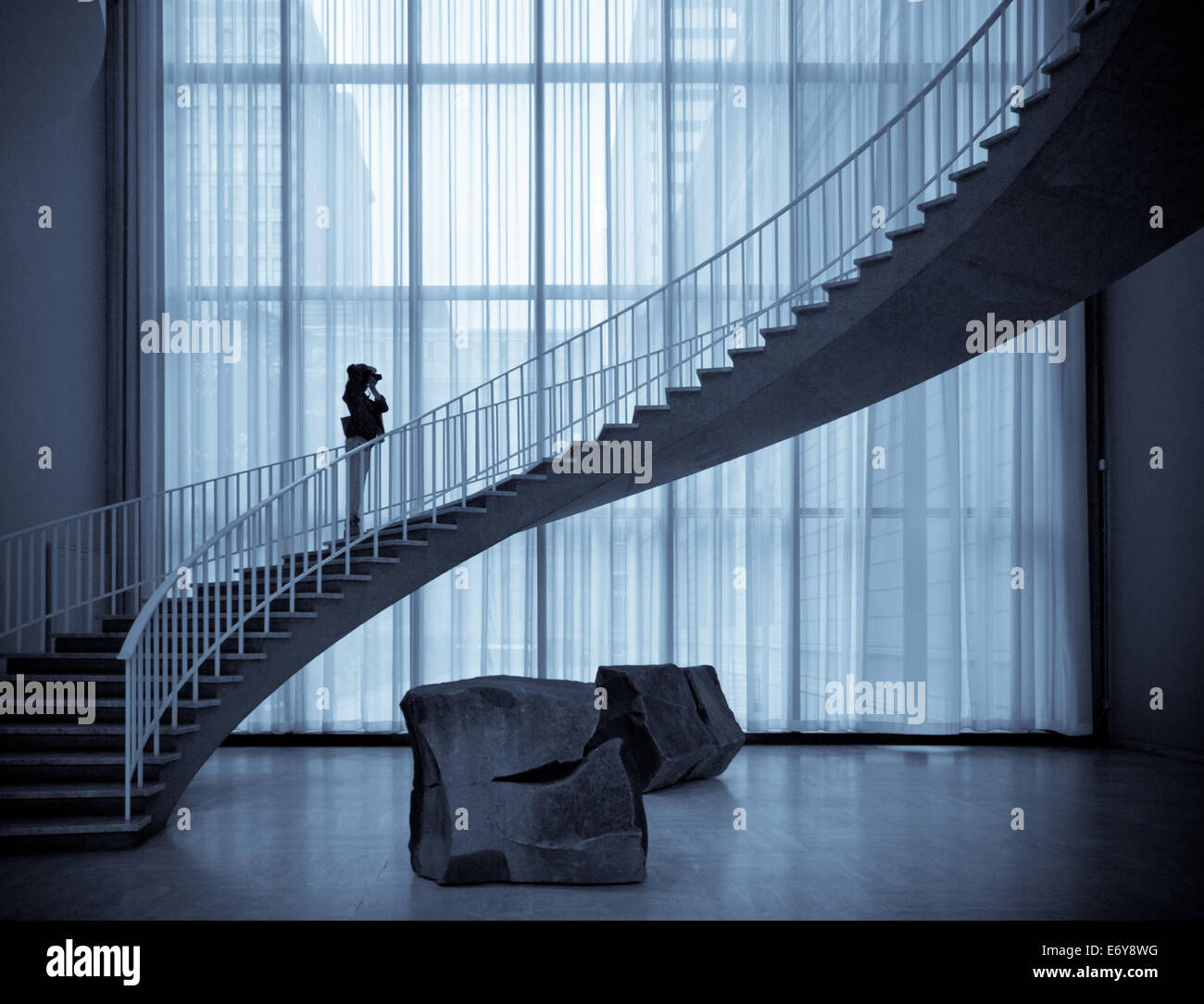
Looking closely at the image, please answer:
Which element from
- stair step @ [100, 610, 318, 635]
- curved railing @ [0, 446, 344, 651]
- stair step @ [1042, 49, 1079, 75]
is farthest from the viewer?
curved railing @ [0, 446, 344, 651]

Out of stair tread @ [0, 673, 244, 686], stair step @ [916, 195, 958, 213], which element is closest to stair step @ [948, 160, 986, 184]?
stair step @ [916, 195, 958, 213]

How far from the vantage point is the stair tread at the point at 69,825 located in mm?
5355

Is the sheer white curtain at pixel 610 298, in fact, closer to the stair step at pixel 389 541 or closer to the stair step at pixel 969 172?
the stair step at pixel 389 541

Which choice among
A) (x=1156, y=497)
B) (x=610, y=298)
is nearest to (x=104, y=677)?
(x=610, y=298)

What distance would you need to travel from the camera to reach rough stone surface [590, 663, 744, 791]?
6.98 meters

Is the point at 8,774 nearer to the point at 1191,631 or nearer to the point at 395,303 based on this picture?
the point at 395,303

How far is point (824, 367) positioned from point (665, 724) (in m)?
2.50

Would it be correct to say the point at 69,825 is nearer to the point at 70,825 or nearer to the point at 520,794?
the point at 70,825

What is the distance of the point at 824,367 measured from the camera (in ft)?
22.8

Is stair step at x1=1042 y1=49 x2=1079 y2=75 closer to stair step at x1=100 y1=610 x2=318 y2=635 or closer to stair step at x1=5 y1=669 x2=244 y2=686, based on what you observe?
stair step at x1=100 y1=610 x2=318 y2=635

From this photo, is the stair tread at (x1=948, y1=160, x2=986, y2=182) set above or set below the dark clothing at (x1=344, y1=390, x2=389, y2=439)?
above

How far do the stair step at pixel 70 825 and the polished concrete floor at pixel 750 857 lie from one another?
117 millimetres

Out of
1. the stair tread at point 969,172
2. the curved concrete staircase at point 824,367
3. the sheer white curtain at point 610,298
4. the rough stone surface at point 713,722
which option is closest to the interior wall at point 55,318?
the sheer white curtain at point 610,298

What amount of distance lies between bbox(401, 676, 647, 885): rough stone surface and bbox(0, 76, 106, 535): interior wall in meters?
4.73
